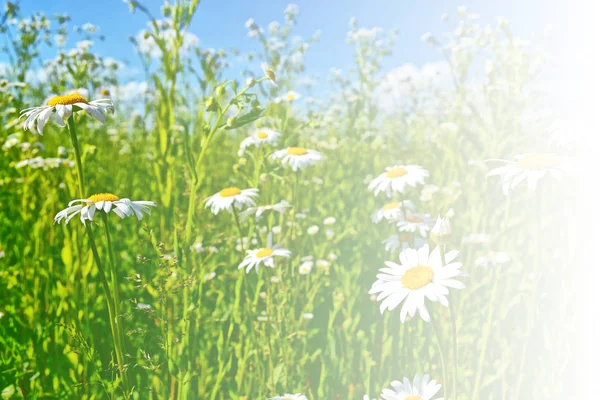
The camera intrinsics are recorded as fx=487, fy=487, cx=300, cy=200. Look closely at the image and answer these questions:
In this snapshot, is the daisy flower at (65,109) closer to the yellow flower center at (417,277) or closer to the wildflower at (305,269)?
the yellow flower center at (417,277)

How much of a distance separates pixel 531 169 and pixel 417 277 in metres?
0.52

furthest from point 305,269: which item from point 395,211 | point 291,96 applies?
point 291,96

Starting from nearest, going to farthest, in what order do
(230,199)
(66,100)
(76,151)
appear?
(76,151) < (66,100) < (230,199)

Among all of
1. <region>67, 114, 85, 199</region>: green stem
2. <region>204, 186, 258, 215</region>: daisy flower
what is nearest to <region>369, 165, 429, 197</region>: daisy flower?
<region>204, 186, 258, 215</region>: daisy flower

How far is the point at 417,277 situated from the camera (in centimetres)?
98

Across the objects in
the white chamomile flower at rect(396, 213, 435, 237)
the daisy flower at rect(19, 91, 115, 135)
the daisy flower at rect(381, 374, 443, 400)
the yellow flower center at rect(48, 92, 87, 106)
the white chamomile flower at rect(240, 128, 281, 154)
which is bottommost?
the daisy flower at rect(381, 374, 443, 400)

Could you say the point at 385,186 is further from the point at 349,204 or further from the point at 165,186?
the point at 349,204

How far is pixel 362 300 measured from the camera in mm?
2307

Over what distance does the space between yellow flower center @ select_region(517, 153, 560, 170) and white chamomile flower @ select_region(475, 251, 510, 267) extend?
3.05ft

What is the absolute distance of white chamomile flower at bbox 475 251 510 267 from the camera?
2.15 m

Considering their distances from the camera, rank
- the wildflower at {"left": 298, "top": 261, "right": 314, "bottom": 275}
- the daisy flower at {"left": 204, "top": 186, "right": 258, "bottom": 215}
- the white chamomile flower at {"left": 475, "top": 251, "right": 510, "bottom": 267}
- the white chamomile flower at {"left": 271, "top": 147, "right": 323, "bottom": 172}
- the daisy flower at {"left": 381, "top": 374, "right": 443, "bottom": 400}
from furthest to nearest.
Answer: the wildflower at {"left": 298, "top": 261, "right": 314, "bottom": 275} < the white chamomile flower at {"left": 475, "top": 251, "right": 510, "bottom": 267} < the white chamomile flower at {"left": 271, "top": 147, "right": 323, "bottom": 172} < the daisy flower at {"left": 204, "top": 186, "right": 258, "bottom": 215} < the daisy flower at {"left": 381, "top": 374, "right": 443, "bottom": 400}

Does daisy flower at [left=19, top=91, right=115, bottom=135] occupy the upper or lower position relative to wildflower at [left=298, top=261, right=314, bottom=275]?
upper

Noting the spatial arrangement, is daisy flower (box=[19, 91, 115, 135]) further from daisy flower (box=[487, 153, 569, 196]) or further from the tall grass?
daisy flower (box=[487, 153, 569, 196])

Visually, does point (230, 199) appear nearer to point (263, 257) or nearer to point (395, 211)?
point (263, 257)
